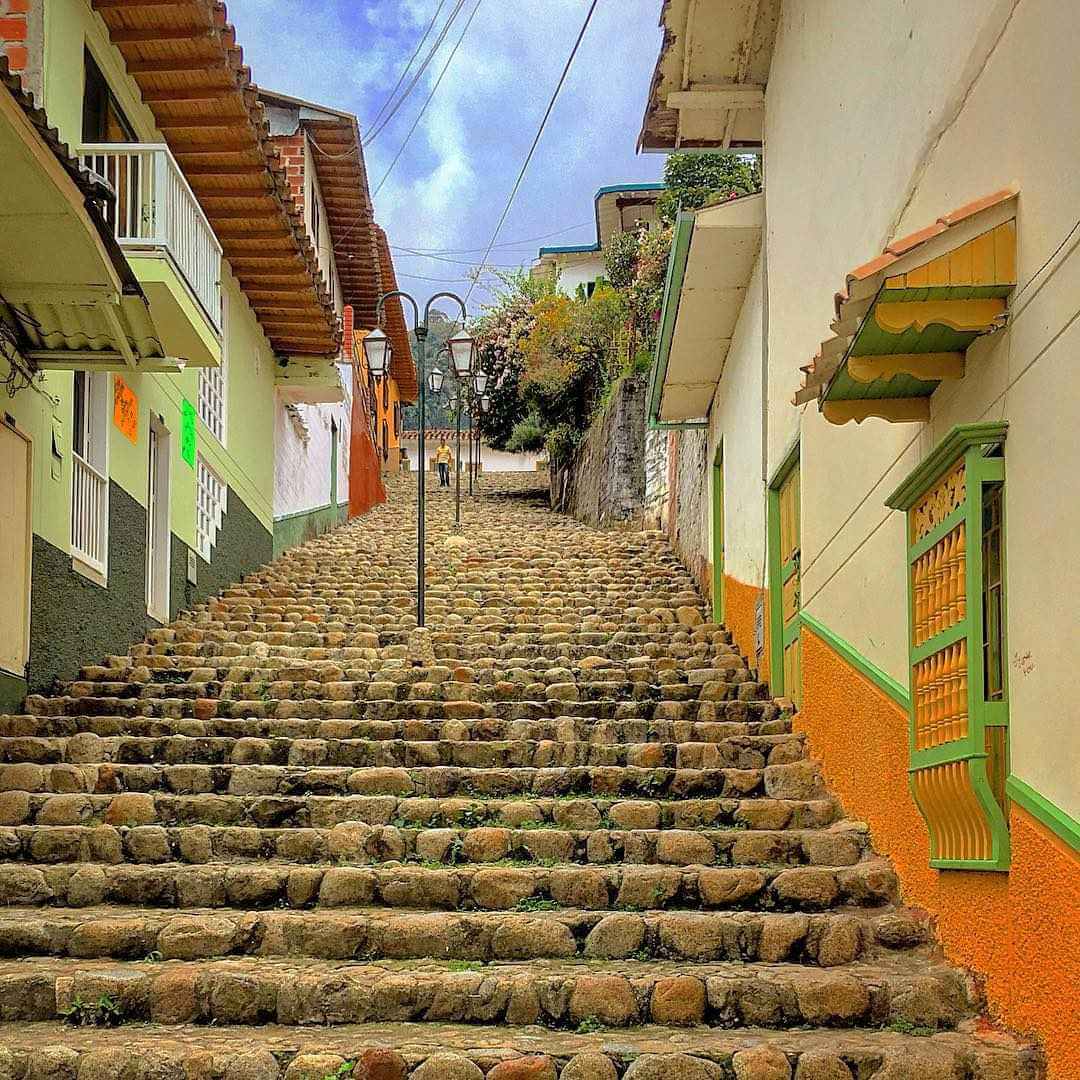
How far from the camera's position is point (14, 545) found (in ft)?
28.1

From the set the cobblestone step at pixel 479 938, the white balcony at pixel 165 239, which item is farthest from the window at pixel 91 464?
the cobblestone step at pixel 479 938

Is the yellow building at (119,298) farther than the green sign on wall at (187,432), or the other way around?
the green sign on wall at (187,432)

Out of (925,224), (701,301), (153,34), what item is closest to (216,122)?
(153,34)

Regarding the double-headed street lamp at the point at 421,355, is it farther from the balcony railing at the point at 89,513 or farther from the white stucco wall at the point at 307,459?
the white stucco wall at the point at 307,459

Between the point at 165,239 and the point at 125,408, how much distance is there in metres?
2.05

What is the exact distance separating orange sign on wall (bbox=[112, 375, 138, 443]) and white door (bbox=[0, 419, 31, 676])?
6.16 feet

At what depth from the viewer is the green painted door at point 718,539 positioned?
39.7 ft

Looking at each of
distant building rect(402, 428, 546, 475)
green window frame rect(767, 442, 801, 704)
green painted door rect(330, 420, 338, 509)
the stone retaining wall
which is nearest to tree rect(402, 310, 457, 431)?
distant building rect(402, 428, 546, 475)

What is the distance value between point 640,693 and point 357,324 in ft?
55.9

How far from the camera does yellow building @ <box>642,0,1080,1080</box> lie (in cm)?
448

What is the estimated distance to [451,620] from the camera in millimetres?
12156

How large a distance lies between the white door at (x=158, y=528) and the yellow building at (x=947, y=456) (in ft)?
18.3

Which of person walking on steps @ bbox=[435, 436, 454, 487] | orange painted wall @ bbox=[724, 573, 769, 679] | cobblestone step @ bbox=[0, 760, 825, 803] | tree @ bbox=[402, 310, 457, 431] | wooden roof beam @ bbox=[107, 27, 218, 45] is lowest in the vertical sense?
cobblestone step @ bbox=[0, 760, 825, 803]

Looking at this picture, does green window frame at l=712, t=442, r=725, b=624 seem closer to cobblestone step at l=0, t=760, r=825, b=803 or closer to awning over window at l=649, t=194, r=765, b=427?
awning over window at l=649, t=194, r=765, b=427
